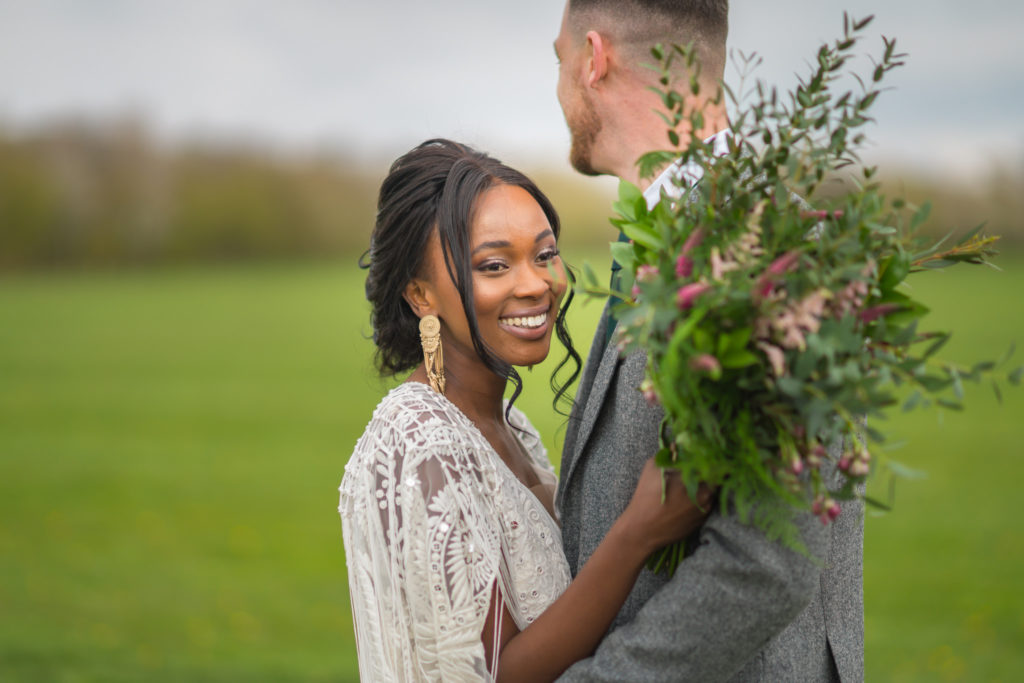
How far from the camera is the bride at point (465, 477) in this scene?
2.73 metres

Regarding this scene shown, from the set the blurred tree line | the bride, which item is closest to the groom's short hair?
the bride

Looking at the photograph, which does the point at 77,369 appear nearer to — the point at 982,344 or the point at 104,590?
the point at 104,590

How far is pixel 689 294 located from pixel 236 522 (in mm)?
16714

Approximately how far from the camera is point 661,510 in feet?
8.04

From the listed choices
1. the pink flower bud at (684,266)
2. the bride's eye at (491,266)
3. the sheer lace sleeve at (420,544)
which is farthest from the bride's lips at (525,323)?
the pink flower bud at (684,266)

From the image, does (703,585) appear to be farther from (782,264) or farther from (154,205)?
(154,205)

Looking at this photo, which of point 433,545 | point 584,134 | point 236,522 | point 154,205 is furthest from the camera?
point 154,205

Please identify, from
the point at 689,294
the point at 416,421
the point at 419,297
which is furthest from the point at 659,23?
the point at 689,294

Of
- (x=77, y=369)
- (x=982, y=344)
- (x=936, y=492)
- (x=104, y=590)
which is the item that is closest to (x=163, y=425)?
(x=77, y=369)

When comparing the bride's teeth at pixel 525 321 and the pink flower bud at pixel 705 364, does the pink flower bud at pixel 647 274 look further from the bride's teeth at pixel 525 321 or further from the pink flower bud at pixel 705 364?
the bride's teeth at pixel 525 321

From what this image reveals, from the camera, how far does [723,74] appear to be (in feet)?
12.1

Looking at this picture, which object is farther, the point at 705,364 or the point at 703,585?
the point at 703,585

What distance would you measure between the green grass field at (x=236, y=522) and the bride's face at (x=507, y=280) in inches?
28.4

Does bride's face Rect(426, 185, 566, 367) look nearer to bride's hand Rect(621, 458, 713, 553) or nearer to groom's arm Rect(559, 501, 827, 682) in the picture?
bride's hand Rect(621, 458, 713, 553)
